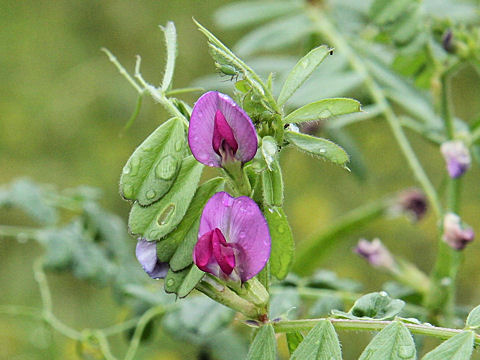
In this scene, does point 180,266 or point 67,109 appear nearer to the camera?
point 180,266

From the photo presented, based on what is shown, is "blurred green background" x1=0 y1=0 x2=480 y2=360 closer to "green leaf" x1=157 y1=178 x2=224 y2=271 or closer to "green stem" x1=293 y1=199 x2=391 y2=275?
"green stem" x1=293 y1=199 x2=391 y2=275

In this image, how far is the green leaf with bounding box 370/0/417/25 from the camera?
846 millimetres

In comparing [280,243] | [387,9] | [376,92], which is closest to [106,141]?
[376,92]

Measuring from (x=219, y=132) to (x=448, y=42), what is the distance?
418 millimetres

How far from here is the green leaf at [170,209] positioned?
50 centimetres

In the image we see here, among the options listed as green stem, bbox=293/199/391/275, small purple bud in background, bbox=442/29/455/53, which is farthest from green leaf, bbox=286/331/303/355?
green stem, bbox=293/199/391/275

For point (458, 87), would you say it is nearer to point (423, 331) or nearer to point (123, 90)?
point (123, 90)

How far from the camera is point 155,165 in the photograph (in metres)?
0.52

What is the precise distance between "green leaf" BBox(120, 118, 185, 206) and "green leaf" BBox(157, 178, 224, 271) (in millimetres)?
27

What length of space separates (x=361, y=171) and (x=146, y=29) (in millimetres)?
1247

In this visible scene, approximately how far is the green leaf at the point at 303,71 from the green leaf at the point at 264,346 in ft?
0.52

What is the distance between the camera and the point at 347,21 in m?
1.11

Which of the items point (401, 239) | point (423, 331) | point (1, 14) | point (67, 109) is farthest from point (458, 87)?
point (423, 331)

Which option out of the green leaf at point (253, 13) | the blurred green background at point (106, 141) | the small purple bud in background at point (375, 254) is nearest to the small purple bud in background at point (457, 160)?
the small purple bud in background at point (375, 254)
